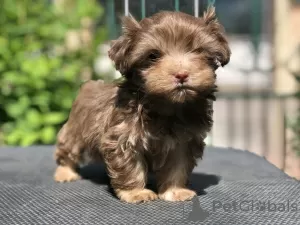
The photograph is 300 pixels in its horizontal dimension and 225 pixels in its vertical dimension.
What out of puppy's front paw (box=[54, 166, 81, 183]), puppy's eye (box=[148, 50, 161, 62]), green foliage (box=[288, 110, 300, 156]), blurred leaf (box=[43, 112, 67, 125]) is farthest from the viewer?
blurred leaf (box=[43, 112, 67, 125])

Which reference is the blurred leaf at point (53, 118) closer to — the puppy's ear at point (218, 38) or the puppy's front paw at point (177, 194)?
the puppy's front paw at point (177, 194)

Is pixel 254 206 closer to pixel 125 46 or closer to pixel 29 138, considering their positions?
pixel 125 46

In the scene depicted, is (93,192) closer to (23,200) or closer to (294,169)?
(23,200)

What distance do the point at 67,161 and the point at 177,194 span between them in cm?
113

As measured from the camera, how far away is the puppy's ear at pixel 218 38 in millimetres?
2909

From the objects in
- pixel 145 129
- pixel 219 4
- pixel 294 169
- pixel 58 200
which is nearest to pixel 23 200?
pixel 58 200

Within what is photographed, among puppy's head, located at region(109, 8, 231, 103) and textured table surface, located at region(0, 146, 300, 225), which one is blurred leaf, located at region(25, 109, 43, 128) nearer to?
textured table surface, located at region(0, 146, 300, 225)

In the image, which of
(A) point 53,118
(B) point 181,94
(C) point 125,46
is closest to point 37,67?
(A) point 53,118

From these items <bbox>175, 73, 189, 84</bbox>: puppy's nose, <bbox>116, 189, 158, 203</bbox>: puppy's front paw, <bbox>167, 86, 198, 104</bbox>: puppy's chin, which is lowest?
<bbox>116, 189, 158, 203</bbox>: puppy's front paw

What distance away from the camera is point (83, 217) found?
2.70 m

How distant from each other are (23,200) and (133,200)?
0.70m

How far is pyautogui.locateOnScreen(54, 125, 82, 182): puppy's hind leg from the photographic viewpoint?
372 cm

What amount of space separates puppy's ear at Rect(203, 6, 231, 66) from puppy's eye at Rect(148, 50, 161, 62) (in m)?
0.33

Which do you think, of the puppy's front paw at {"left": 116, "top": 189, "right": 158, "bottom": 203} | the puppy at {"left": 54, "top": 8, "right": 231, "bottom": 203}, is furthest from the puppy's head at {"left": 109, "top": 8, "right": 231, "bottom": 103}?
the puppy's front paw at {"left": 116, "top": 189, "right": 158, "bottom": 203}
